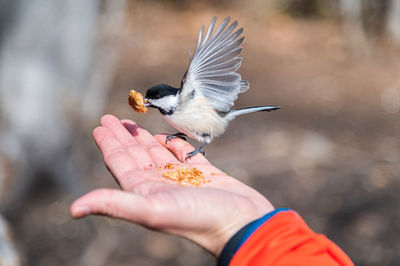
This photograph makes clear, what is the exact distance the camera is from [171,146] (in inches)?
101

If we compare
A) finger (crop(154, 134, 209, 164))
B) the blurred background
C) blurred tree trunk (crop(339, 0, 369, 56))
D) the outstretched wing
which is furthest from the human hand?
blurred tree trunk (crop(339, 0, 369, 56))

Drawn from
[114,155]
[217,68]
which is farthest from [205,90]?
[114,155]

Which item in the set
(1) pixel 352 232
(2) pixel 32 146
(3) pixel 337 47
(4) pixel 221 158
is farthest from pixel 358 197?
(3) pixel 337 47

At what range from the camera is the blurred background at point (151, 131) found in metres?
3.98

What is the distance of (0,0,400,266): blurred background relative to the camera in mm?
3984

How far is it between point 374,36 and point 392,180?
15.3 feet

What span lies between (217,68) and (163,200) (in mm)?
923

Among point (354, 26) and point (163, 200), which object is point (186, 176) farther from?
point (354, 26)

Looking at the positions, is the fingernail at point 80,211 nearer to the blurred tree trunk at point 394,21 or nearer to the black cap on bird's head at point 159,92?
the black cap on bird's head at point 159,92

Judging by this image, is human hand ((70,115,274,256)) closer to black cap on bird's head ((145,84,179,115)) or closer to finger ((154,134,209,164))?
finger ((154,134,209,164))

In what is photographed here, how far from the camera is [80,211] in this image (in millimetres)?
1449

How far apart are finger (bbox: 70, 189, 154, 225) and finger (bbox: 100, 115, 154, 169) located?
490mm

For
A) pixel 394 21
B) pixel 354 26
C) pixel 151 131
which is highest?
pixel 394 21

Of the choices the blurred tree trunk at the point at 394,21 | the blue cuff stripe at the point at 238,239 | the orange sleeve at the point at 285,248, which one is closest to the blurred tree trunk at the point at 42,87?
the blue cuff stripe at the point at 238,239
